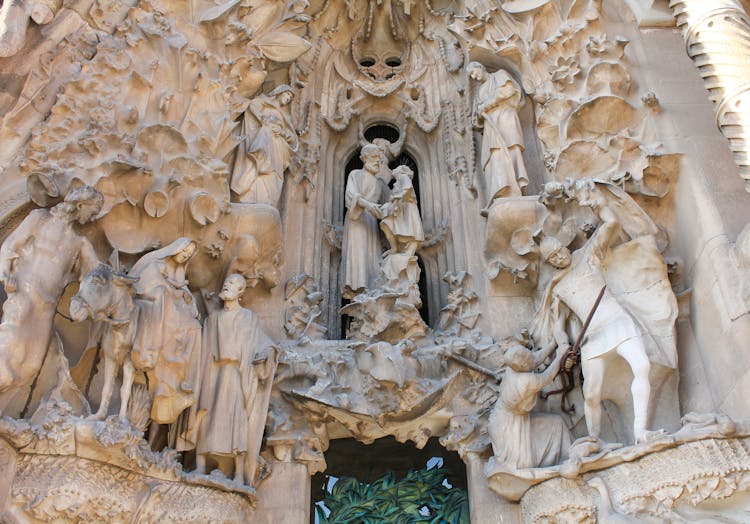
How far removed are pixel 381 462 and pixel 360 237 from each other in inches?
81.2

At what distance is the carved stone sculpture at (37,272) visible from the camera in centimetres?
451

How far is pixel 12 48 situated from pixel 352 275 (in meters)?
3.25

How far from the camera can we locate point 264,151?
262 inches

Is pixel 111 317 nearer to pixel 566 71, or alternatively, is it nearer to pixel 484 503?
pixel 484 503

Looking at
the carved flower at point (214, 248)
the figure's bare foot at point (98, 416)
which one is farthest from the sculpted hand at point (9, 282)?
the carved flower at point (214, 248)

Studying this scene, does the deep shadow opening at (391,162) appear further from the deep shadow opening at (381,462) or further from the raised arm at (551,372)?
the raised arm at (551,372)

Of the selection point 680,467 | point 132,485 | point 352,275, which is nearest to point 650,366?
point 680,467

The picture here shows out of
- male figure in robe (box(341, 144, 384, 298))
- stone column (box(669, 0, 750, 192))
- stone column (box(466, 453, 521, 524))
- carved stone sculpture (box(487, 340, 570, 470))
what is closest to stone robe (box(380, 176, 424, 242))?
male figure in robe (box(341, 144, 384, 298))

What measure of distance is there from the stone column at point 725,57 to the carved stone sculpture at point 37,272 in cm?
436

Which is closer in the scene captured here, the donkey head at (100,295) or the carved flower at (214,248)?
the donkey head at (100,295)

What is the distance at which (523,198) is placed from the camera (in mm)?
6363

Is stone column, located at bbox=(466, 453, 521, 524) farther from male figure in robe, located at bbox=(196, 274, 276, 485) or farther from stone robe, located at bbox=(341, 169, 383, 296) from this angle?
stone robe, located at bbox=(341, 169, 383, 296)

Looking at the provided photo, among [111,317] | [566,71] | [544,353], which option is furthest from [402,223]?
[111,317]

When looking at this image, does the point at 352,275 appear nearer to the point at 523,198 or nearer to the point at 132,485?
the point at 523,198
